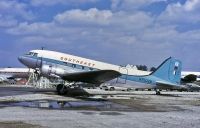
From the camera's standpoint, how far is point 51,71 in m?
31.1

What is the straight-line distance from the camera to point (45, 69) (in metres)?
31.1

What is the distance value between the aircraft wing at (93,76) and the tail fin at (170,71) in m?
8.43

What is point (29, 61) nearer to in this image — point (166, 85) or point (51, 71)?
point (51, 71)

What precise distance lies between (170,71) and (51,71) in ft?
43.3

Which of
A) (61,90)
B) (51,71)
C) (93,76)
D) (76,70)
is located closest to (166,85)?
(93,76)

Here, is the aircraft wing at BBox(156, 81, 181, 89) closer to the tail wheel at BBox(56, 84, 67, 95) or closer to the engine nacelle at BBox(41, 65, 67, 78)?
the tail wheel at BBox(56, 84, 67, 95)

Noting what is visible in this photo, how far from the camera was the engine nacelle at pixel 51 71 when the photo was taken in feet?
102

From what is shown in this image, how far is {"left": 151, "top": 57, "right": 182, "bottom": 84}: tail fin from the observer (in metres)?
38.7

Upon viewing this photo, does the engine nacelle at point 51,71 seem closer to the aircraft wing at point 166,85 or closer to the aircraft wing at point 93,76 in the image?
the aircraft wing at point 93,76

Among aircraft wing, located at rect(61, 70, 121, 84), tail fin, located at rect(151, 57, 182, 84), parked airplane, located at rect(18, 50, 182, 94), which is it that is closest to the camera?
aircraft wing, located at rect(61, 70, 121, 84)

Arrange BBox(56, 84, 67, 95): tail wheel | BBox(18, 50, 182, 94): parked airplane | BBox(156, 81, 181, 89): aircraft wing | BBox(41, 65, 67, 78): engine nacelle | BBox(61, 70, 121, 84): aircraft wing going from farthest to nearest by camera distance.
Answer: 1. BBox(156, 81, 181, 89): aircraft wing
2. BBox(56, 84, 67, 95): tail wheel
3. BBox(41, 65, 67, 78): engine nacelle
4. BBox(18, 50, 182, 94): parked airplane
5. BBox(61, 70, 121, 84): aircraft wing

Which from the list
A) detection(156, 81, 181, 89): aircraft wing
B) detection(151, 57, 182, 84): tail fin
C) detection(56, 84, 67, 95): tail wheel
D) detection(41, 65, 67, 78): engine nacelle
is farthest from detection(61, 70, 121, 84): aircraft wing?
detection(151, 57, 182, 84): tail fin

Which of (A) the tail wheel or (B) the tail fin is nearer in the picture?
(A) the tail wheel

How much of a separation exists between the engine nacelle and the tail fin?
1119 cm
